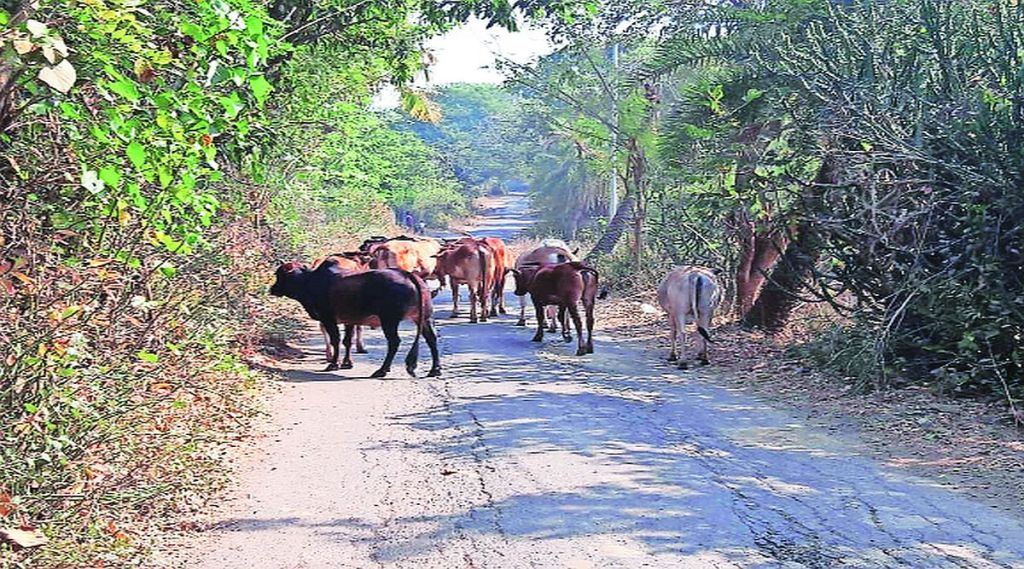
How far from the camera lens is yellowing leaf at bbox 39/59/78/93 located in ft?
12.6

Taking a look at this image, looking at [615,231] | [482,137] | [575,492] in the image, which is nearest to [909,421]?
[575,492]

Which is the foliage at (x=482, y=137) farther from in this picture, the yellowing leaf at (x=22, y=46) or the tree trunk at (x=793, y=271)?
the yellowing leaf at (x=22, y=46)

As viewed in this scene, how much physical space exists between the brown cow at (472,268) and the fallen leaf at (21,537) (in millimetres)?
12066

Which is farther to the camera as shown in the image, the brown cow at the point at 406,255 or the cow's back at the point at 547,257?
the cow's back at the point at 547,257

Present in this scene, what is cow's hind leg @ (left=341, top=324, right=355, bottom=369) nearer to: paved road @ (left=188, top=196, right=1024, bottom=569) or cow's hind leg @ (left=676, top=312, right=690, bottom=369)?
paved road @ (left=188, top=196, right=1024, bottom=569)

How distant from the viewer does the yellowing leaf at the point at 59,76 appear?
3.84 m

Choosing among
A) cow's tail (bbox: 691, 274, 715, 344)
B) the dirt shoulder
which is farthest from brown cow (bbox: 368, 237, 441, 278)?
the dirt shoulder

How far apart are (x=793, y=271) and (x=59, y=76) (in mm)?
9732

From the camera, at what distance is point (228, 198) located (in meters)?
11.9

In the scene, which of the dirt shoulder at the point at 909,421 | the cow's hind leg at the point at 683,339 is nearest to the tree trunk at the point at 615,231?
the dirt shoulder at the point at 909,421

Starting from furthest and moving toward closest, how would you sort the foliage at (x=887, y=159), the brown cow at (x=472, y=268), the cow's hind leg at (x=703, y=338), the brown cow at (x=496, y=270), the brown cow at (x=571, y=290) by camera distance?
1. the brown cow at (x=496, y=270)
2. the brown cow at (x=472, y=268)
3. the brown cow at (x=571, y=290)
4. the cow's hind leg at (x=703, y=338)
5. the foliage at (x=887, y=159)

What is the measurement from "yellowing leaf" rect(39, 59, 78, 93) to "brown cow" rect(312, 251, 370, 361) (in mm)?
8223

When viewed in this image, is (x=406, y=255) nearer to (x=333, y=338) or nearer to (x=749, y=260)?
(x=749, y=260)

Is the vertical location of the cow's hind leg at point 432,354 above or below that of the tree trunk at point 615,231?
below
